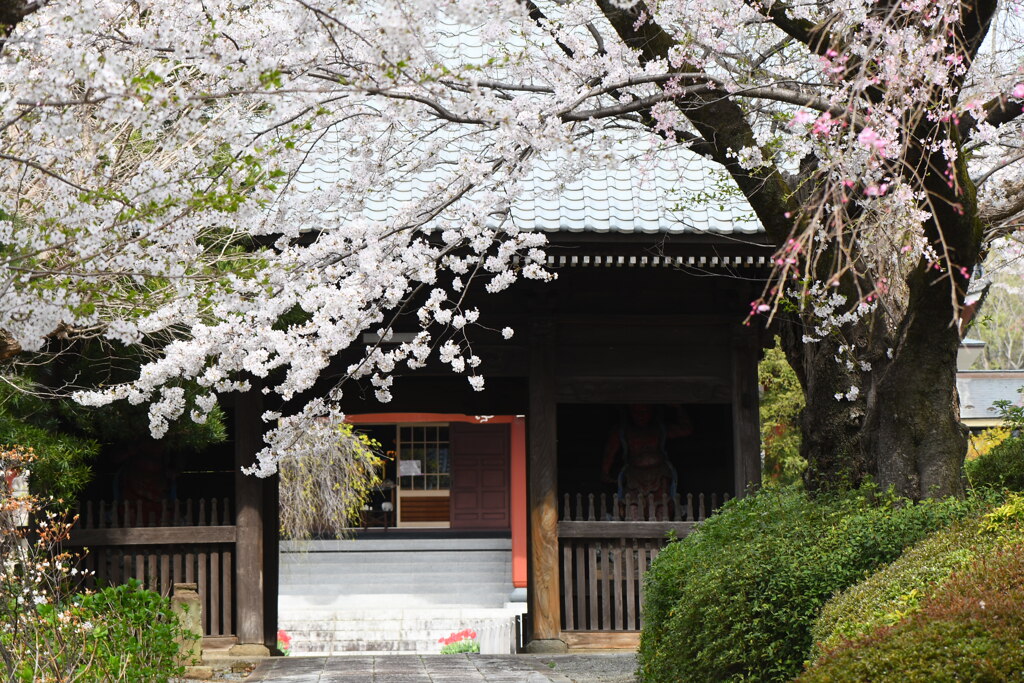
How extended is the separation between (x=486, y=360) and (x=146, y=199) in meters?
5.24

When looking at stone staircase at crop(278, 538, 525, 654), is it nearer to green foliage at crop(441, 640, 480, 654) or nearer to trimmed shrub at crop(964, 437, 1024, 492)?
green foliage at crop(441, 640, 480, 654)

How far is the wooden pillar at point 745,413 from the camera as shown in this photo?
926cm

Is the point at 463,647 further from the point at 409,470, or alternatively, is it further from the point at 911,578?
the point at 911,578

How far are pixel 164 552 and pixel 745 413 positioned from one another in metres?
5.14

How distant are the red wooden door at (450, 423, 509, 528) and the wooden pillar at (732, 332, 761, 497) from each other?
42.0 ft

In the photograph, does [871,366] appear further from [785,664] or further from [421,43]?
[421,43]

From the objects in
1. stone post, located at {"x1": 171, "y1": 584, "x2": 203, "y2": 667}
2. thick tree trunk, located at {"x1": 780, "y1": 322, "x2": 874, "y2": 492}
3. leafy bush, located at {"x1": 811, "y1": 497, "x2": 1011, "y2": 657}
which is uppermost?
thick tree trunk, located at {"x1": 780, "y1": 322, "x2": 874, "y2": 492}

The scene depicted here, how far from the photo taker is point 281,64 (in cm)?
415

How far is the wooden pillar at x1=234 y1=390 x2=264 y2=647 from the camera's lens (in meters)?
8.92

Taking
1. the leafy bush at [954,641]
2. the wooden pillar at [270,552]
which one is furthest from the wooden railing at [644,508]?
the leafy bush at [954,641]

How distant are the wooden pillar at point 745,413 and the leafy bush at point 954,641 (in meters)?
5.61

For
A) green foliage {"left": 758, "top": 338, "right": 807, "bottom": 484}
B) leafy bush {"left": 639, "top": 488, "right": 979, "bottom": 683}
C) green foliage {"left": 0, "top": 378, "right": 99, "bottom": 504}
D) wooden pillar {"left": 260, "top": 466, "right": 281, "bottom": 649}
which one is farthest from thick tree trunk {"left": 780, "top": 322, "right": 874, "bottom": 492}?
green foliage {"left": 758, "top": 338, "right": 807, "bottom": 484}

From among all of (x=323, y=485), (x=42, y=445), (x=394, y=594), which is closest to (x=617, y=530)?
(x=42, y=445)

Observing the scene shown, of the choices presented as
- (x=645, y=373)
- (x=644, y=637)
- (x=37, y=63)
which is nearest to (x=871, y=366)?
Answer: (x=644, y=637)
